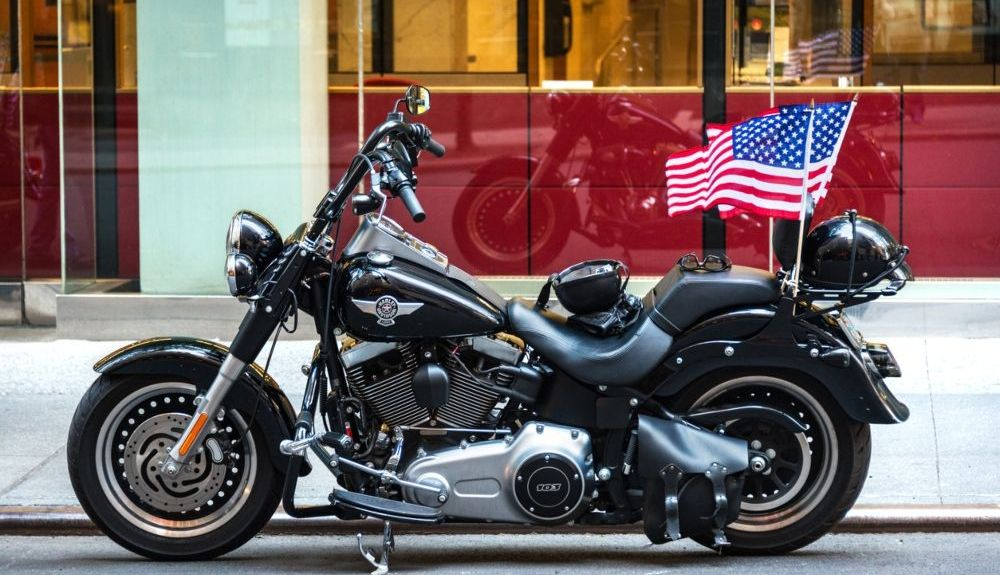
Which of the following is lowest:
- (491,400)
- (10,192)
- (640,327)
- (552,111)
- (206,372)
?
(491,400)

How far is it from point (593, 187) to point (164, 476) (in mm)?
5224

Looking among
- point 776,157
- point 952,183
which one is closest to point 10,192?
point 952,183

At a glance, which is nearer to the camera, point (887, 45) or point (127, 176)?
point (887, 45)

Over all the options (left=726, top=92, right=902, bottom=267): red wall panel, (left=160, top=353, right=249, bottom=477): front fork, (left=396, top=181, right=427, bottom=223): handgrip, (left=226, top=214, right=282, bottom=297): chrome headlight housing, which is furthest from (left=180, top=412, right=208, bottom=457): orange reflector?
(left=726, top=92, right=902, bottom=267): red wall panel

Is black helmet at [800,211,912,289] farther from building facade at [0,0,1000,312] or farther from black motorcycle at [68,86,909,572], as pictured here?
building facade at [0,0,1000,312]

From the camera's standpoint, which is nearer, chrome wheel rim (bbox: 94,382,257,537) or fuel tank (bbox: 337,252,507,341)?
fuel tank (bbox: 337,252,507,341)

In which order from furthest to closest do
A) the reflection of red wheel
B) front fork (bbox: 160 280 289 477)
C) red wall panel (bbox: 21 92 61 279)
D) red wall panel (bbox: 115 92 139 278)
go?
red wall panel (bbox: 21 92 61 279), red wall panel (bbox: 115 92 139 278), the reflection of red wheel, front fork (bbox: 160 280 289 477)

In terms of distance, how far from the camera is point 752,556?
233 inches

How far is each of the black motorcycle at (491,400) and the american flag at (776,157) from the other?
17cm

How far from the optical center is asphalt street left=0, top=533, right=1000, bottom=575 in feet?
19.1

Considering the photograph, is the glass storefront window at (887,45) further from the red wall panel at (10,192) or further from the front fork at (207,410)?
the red wall panel at (10,192)

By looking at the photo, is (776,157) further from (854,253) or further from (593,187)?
(593,187)

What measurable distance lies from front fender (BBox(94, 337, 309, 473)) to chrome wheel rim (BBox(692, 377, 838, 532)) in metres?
1.63

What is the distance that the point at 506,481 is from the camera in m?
5.54
